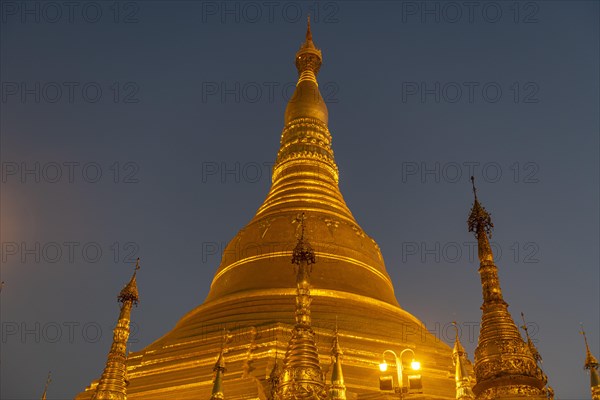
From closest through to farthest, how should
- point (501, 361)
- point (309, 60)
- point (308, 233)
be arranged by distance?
point (501, 361) < point (308, 233) < point (309, 60)

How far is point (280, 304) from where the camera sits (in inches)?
824

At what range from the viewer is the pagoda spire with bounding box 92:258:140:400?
38.0 feet

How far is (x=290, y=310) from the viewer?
20469mm

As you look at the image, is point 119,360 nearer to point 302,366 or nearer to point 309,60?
point 302,366

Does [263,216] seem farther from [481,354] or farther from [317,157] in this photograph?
[481,354]

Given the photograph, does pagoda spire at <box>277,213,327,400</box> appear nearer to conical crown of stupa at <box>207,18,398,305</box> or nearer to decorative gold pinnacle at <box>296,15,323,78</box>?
conical crown of stupa at <box>207,18,398,305</box>

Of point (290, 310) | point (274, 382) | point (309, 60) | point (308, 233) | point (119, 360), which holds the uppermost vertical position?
point (309, 60)

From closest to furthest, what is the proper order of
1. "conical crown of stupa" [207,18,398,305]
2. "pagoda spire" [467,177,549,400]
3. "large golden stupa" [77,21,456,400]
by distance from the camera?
"pagoda spire" [467,177,549,400]
"large golden stupa" [77,21,456,400]
"conical crown of stupa" [207,18,398,305]

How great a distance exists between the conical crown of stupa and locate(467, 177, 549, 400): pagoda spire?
14.8m

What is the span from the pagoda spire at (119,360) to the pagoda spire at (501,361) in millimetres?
7652

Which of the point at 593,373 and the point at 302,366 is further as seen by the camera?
the point at 593,373

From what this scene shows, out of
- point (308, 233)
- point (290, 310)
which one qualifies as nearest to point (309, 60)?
point (308, 233)

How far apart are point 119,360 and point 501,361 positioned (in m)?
8.17

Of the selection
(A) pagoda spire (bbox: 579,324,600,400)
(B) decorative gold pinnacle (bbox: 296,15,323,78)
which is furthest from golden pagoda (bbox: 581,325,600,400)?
(B) decorative gold pinnacle (bbox: 296,15,323,78)
